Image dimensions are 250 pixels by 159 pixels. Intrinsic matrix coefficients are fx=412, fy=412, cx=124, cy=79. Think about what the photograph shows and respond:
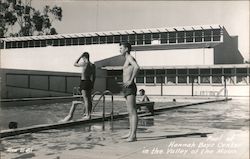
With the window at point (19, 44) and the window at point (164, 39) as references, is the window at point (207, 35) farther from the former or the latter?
the window at point (19, 44)

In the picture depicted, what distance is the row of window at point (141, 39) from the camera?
36.7 metres

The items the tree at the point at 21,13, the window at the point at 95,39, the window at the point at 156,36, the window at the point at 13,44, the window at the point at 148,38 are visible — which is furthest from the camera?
the window at the point at 13,44

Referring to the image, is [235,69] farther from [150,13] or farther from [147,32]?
[150,13]

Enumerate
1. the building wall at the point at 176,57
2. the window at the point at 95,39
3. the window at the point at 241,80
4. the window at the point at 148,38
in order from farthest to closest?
the window at the point at 95,39, the window at the point at 148,38, the building wall at the point at 176,57, the window at the point at 241,80

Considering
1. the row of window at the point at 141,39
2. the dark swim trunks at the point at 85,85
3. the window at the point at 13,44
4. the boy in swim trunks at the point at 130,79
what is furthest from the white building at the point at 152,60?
the boy in swim trunks at the point at 130,79

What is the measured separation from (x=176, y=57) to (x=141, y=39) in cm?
523

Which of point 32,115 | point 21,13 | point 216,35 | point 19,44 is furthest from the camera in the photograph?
point 19,44

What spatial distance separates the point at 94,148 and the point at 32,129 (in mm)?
→ 2208

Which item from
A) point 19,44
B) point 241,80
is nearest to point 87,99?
point 241,80

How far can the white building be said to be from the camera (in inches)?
1228

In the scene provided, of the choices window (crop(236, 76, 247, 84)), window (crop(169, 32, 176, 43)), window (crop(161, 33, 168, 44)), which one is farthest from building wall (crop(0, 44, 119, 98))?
window (crop(236, 76, 247, 84))

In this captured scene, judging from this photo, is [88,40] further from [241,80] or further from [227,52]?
[241,80]

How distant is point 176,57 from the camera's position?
3575 cm

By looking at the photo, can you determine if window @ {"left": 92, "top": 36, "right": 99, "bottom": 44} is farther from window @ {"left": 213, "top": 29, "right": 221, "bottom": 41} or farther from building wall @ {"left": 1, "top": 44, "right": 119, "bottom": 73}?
window @ {"left": 213, "top": 29, "right": 221, "bottom": 41}
